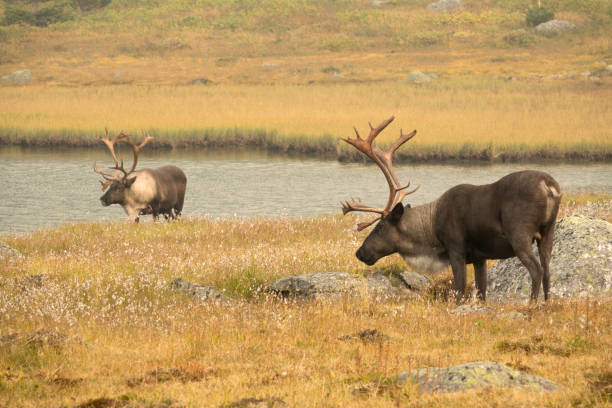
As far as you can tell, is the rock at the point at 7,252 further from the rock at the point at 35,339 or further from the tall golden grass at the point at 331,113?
the tall golden grass at the point at 331,113

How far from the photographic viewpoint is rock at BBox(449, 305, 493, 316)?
976 centimetres

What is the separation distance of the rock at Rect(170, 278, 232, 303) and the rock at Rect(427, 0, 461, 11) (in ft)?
311

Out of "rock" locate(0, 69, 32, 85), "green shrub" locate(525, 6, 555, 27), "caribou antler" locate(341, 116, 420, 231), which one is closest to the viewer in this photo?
"caribou antler" locate(341, 116, 420, 231)

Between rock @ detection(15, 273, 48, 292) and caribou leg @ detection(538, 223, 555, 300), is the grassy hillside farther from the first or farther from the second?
caribou leg @ detection(538, 223, 555, 300)

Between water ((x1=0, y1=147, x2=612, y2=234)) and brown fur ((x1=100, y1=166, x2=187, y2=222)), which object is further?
water ((x1=0, y1=147, x2=612, y2=234))

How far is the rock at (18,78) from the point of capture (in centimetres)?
6450

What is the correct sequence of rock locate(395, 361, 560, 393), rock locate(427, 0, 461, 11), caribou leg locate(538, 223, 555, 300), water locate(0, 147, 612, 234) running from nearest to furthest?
1. rock locate(395, 361, 560, 393)
2. caribou leg locate(538, 223, 555, 300)
3. water locate(0, 147, 612, 234)
4. rock locate(427, 0, 461, 11)

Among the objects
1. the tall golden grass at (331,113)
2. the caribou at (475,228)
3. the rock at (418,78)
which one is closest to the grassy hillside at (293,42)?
the rock at (418,78)

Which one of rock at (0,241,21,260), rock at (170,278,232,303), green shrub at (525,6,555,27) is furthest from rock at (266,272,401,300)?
green shrub at (525,6,555,27)

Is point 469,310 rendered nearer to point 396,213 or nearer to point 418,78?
point 396,213

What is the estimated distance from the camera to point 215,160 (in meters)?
35.7

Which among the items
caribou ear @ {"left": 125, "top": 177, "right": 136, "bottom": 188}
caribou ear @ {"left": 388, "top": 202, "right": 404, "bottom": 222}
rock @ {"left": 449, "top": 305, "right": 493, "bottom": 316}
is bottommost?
caribou ear @ {"left": 125, "top": 177, "right": 136, "bottom": 188}

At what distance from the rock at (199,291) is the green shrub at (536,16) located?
264 feet

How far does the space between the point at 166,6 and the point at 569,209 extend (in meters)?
91.7
